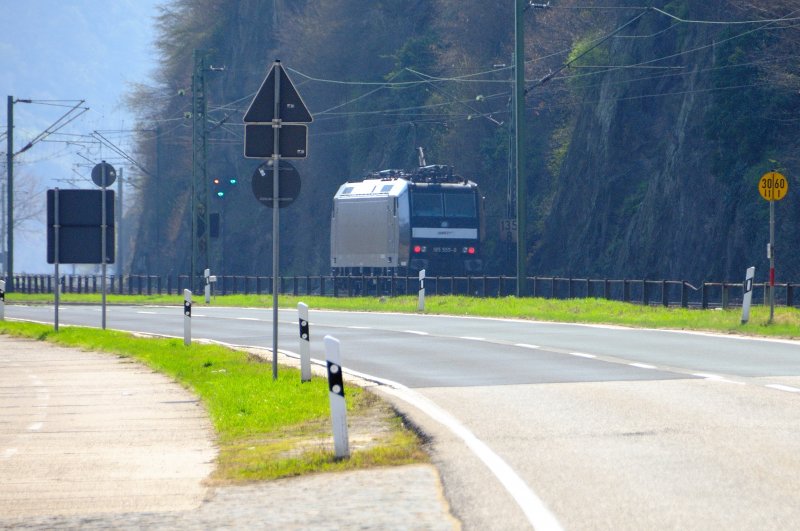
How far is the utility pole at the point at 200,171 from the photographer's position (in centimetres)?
5938

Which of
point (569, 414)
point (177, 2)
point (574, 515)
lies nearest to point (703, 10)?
point (569, 414)

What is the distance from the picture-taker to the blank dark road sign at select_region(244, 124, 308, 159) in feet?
58.1

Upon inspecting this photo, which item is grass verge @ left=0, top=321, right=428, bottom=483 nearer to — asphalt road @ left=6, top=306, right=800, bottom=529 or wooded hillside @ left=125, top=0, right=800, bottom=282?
asphalt road @ left=6, top=306, right=800, bottom=529

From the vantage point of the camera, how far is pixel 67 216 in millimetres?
30750

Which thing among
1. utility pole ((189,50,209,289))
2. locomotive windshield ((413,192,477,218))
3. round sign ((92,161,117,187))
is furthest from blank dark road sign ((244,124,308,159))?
utility pole ((189,50,209,289))

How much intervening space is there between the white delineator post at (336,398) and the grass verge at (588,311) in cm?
1651

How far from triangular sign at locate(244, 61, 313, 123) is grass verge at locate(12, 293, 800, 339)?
38.7 feet

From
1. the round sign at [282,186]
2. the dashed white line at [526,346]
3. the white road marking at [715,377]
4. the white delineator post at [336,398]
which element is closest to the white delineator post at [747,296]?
the dashed white line at [526,346]

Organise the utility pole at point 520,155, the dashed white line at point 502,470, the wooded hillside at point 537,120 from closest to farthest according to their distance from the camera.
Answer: the dashed white line at point 502,470 → the utility pole at point 520,155 → the wooded hillside at point 537,120

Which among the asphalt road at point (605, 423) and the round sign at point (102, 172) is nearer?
the asphalt road at point (605, 423)

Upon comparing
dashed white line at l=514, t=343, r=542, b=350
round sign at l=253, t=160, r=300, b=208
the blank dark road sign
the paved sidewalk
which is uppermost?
the blank dark road sign

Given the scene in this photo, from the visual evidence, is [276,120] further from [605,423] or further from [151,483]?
[151,483]

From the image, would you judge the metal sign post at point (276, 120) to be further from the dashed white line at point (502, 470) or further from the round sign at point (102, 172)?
the round sign at point (102, 172)

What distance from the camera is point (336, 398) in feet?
36.4
